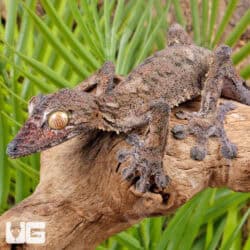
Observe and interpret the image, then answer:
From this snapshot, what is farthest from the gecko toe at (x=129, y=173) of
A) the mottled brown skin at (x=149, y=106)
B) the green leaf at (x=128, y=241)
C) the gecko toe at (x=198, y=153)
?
the green leaf at (x=128, y=241)

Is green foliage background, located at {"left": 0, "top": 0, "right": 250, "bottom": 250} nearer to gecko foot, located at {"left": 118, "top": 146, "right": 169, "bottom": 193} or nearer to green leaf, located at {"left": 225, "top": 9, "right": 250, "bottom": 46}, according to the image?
green leaf, located at {"left": 225, "top": 9, "right": 250, "bottom": 46}

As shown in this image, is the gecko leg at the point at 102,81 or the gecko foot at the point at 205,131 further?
the gecko leg at the point at 102,81

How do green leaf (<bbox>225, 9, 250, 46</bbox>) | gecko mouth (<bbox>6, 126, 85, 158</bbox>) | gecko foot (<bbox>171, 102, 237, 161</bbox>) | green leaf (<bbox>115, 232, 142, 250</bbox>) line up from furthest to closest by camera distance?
green leaf (<bbox>225, 9, 250, 46</bbox>) < green leaf (<bbox>115, 232, 142, 250</bbox>) < gecko foot (<bbox>171, 102, 237, 161</bbox>) < gecko mouth (<bbox>6, 126, 85, 158</bbox>)

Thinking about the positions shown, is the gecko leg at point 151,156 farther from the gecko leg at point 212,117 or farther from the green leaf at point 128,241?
the green leaf at point 128,241

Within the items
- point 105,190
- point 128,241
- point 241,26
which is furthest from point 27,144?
point 241,26

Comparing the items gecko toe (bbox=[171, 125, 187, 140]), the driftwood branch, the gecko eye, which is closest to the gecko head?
the gecko eye

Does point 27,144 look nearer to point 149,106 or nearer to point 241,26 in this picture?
point 149,106

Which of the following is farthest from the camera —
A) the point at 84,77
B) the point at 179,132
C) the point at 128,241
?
the point at 84,77
